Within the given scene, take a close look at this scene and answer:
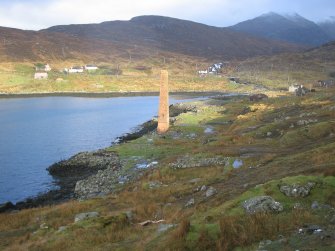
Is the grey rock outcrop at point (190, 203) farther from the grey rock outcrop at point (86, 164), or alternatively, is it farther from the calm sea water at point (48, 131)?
the grey rock outcrop at point (86, 164)

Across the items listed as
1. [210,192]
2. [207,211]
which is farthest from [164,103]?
[207,211]

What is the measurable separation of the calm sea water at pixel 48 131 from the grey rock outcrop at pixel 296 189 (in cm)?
3444

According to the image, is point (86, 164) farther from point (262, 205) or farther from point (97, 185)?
point (262, 205)

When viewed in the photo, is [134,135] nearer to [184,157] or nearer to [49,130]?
[49,130]

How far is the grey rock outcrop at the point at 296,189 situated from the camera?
21.9 m

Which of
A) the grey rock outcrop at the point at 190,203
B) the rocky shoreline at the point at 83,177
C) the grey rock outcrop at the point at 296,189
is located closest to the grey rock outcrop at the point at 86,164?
the rocky shoreline at the point at 83,177

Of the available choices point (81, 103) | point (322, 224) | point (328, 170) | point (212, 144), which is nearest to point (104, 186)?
point (212, 144)

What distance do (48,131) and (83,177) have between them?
44.6 m

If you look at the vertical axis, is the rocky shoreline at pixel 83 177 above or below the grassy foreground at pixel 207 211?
below

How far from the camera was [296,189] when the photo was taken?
22.0 m

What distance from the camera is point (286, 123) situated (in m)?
63.6

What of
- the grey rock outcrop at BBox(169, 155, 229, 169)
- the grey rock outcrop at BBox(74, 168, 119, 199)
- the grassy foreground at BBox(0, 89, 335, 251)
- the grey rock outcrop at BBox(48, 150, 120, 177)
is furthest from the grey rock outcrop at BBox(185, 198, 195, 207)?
the grey rock outcrop at BBox(48, 150, 120, 177)

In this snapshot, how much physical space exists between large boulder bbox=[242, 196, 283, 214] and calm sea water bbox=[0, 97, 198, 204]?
34393 millimetres

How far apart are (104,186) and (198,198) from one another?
20.1m
